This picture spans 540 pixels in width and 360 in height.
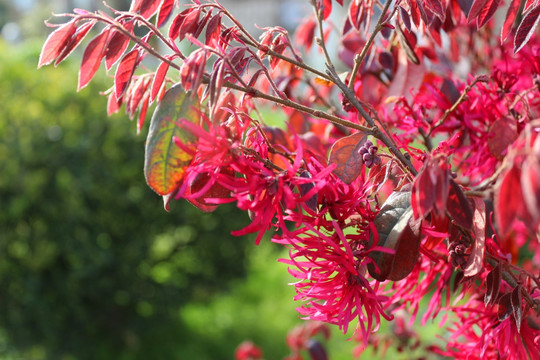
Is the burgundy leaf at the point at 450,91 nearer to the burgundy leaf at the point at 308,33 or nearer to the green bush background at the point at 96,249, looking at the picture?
the burgundy leaf at the point at 308,33

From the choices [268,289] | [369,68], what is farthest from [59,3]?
[369,68]

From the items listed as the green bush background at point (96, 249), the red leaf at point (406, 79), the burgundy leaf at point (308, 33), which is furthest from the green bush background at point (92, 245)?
the red leaf at point (406, 79)

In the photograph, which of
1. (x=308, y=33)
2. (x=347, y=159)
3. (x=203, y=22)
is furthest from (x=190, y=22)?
(x=308, y=33)

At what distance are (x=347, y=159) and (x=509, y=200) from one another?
266 millimetres

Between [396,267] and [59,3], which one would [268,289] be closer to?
[396,267]

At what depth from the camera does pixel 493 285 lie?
0.73 m

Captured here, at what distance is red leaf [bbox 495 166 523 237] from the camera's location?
0.45m

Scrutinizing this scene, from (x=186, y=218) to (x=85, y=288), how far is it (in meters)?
0.71

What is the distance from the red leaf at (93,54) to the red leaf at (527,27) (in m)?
0.51

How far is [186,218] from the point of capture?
3.45m

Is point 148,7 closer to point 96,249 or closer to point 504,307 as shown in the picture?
point 504,307

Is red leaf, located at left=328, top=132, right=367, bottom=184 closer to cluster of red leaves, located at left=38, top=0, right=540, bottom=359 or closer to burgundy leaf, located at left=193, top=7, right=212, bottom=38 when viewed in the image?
cluster of red leaves, located at left=38, top=0, right=540, bottom=359

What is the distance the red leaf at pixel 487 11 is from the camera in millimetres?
803

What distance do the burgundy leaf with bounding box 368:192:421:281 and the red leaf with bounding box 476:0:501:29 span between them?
11.5 inches
